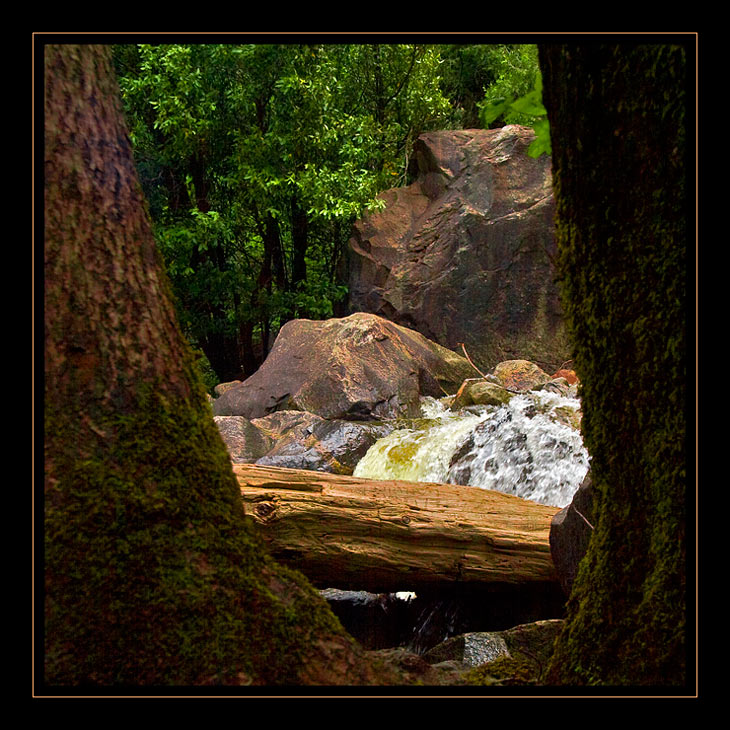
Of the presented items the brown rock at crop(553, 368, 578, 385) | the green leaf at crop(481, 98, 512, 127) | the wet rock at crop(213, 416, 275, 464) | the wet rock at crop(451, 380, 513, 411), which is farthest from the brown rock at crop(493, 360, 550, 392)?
the green leaf at crop(481, 98, 512, 127)

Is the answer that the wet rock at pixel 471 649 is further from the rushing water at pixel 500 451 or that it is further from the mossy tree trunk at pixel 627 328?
the rushing water at pixel 500 451

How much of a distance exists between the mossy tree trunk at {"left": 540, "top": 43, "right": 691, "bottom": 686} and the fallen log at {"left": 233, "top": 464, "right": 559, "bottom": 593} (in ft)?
5.94

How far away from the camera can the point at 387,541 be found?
11.4 feet

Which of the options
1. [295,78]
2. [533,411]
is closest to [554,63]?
[533,411]

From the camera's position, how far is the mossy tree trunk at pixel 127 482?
135cm

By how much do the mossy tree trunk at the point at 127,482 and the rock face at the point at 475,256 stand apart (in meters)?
9.45

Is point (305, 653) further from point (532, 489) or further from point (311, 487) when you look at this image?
point (532, 489)

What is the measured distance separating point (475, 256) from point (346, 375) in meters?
3.95

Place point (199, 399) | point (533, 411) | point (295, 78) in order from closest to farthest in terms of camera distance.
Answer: point (199, 399) < point (533, 411) < point (295, 78)

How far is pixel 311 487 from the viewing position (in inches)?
147

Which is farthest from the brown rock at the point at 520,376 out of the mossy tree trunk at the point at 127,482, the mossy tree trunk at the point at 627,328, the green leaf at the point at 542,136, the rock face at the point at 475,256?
the mossy tree trunk at the point at 127,482

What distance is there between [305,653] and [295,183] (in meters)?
10.5
